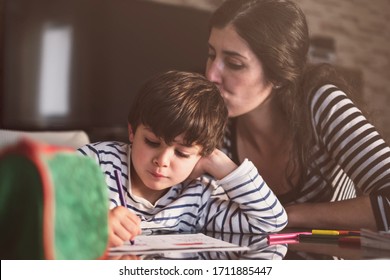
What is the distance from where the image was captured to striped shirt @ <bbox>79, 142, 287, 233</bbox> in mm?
866

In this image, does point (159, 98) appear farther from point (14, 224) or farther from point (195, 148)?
point (14, 224)

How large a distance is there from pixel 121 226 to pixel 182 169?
0.19m

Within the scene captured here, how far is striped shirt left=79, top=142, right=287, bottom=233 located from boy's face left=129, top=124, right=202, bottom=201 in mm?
18

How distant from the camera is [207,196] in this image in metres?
0.91

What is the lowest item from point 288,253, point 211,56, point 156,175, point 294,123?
point 288,253

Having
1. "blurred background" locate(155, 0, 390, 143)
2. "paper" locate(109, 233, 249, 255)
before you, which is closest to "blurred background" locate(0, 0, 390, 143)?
"blurred background" locate(155, 0, 390, 143)

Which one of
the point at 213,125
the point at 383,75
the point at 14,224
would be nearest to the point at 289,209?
the point at 213,125

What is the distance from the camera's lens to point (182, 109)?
2.75 feet

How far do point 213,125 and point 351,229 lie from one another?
0.30 metres

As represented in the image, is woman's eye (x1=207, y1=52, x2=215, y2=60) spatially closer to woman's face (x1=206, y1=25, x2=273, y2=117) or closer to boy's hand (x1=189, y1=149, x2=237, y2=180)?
woman's face (x1=206, y1=25, x2=273, y2=117)

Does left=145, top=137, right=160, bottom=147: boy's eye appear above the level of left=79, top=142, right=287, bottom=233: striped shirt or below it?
above

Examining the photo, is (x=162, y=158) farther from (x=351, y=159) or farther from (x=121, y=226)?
(x=351, y=159)

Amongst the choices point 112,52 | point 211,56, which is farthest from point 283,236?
point 112,52

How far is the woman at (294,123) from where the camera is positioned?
0.97 metres
